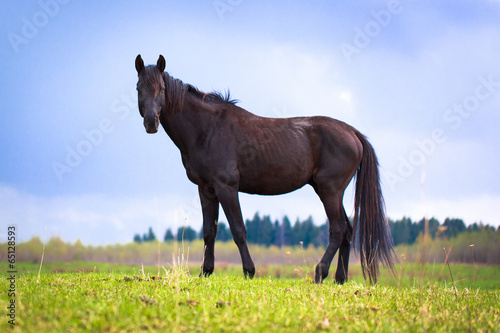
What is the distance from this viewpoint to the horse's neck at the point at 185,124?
665 cm

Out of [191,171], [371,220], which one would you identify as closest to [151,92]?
[191,171]

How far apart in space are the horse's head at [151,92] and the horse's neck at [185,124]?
340 mm

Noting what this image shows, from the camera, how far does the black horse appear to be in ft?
21.2

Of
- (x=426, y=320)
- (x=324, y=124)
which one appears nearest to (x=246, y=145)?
(x=324, y=124)

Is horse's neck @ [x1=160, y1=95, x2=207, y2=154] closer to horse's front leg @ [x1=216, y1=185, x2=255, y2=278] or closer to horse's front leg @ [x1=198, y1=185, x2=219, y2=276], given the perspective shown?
horse's front leg @ [x1=198, y1=185, x2=219, y2=276]

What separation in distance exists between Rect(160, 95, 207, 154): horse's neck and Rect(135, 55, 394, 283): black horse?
2 cm

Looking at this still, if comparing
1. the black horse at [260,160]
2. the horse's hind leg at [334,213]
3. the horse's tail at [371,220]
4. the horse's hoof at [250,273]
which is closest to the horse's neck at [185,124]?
the black horse at [260,160]

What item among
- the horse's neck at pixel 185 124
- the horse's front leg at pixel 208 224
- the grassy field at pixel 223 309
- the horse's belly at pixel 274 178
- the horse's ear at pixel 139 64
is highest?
the horse's ear at pixel 139 64

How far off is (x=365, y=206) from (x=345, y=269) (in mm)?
1095

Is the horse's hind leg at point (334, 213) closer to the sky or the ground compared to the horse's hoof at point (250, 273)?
closer to the sky

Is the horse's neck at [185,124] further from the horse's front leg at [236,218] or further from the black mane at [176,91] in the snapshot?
the horse's front leg at [236,218]

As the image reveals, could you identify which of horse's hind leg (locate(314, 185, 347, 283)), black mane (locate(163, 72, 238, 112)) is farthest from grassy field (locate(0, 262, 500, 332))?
black mane (locate(163, 72, 238, 112))

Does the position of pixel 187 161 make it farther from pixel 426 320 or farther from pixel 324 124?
pixel 426 320

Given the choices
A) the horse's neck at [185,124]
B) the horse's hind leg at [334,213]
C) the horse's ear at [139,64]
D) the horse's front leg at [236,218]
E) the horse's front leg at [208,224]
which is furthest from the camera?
the horse's hind leg at [334,213]
